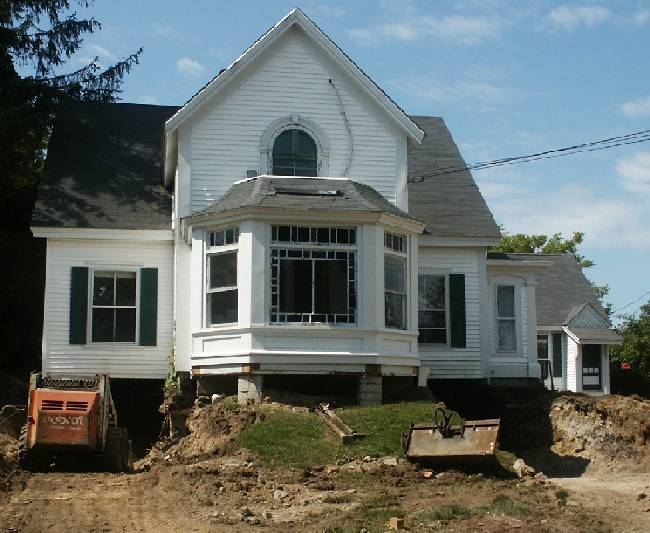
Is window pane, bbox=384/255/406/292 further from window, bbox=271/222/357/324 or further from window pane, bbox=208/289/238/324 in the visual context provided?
window pane, bbox=208/289/238/324

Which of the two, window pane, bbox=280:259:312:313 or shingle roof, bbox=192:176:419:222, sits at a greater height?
shingle roof, bbox=192:176:419:222

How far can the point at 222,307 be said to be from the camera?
21.1 m

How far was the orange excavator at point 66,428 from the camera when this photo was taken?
18.1 metres

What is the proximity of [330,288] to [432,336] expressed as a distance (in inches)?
186

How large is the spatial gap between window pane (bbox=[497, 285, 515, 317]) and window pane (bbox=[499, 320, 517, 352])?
0.20 metres

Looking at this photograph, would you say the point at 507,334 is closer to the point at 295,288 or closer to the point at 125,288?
the point at 295,288

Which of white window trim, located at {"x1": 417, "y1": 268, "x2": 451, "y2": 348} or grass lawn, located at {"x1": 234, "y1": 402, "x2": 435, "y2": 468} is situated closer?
grass lawn, located at {"x1": 234, "y1": 402, "x2": 435, "y2": 468}

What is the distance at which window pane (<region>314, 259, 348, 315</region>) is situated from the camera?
20.7 meters

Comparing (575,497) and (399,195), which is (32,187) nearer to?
(399,195)

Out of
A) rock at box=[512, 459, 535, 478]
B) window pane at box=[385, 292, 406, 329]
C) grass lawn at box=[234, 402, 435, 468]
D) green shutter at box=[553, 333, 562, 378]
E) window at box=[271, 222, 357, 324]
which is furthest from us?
green shutter at box=[553, 333, 562, 378]

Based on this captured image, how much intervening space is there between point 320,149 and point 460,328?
5293 millimetres

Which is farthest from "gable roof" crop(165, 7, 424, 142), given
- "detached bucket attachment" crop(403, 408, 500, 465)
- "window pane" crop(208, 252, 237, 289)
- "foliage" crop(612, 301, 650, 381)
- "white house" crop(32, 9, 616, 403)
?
"foliage" crop(612, 301, 650, 381)

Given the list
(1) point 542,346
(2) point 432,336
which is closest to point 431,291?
(2) point 432,336

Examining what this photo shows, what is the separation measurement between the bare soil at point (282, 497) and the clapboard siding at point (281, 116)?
588 centimetres
